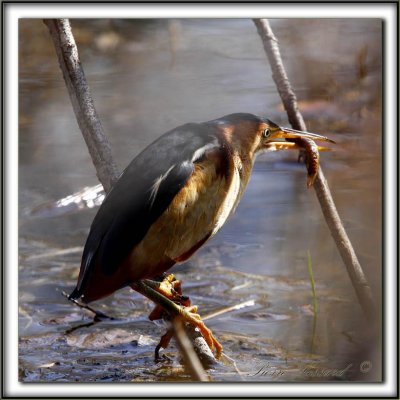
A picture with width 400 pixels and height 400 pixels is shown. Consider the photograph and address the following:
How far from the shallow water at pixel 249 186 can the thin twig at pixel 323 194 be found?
2cm

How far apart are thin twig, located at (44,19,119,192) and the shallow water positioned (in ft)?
0.16

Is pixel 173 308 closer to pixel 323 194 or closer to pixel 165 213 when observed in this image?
pixel 165 213

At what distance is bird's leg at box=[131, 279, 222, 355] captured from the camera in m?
1.85

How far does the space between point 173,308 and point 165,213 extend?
177 millimetres

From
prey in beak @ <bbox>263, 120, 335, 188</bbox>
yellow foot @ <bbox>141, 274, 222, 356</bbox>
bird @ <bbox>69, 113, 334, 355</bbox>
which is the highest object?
prey in beak @ <bbox>263, 120, 335, 188</bbox>

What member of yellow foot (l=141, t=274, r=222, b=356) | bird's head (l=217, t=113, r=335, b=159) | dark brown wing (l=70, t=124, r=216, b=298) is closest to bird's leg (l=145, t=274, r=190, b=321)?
yellow foot (l=141, t=274, r=222, b=356)

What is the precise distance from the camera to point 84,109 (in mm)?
1917

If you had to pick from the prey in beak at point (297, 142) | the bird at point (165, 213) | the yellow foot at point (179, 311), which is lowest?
the yellow foot at point (179, 311)

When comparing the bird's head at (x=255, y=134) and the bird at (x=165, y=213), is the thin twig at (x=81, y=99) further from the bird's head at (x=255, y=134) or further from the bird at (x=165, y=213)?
the bird's head at (x=255, y=134)

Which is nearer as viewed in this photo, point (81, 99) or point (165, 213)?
point (165, 213)

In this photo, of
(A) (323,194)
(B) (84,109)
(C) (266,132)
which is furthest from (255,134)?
(B) (84,109)

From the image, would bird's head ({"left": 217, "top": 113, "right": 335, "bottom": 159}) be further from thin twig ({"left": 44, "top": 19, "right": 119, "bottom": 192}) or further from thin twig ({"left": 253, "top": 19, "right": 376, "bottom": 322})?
thin twig ({"left": 44, "top": 19, "right": 119, "bottom": 192})

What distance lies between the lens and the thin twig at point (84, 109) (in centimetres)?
188

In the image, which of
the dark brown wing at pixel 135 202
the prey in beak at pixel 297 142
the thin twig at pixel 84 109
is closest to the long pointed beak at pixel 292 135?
the prey in beak at pixel 297 142
